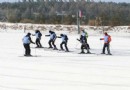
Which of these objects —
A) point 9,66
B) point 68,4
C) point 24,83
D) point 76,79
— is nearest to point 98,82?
point 76,79

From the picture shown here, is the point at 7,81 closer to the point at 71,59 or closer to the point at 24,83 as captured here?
the point at 24,83

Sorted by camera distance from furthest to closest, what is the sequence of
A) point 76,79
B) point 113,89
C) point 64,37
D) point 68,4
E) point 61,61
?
point 68,4, point 64,37, point 61,61, point 76,79, point 113,89

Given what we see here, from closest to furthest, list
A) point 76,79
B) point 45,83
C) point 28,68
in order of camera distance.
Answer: point 45,83 → point 76,79 → point 28,68

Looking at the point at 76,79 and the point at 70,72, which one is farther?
the point at 70,72

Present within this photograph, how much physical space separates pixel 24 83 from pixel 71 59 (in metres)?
7.26

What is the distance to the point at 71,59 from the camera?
19.4 metres

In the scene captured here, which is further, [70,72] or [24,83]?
[70,72]

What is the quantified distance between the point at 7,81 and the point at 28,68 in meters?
3.26

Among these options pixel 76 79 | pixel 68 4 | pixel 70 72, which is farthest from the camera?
pixel 68 4

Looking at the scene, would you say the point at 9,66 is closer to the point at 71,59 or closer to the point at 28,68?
the point at 28,68

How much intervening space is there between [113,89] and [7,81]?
12.0 ft

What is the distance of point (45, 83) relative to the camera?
1230 centimetres

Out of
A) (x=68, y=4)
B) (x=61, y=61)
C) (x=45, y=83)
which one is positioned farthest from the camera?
(x=68, y=4)

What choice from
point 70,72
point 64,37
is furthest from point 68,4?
point 70,72
